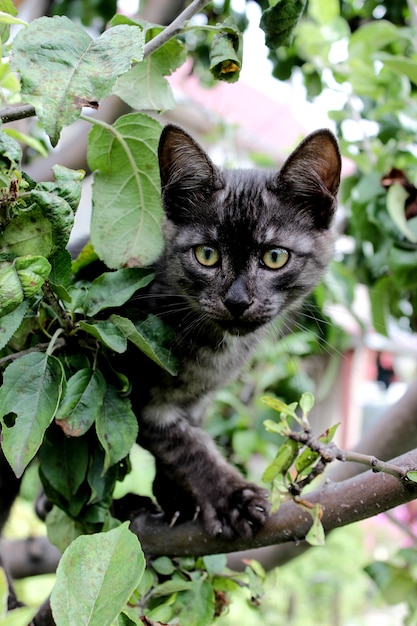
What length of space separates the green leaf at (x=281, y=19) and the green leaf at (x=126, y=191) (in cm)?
21

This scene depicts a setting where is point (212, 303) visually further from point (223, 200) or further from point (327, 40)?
point (327, 40)

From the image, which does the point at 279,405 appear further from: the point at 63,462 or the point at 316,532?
the point at 63,462

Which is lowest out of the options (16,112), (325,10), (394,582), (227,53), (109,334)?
(394,582)

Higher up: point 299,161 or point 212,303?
point 299,161

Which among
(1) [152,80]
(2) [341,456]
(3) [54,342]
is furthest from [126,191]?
(2) [341,456]

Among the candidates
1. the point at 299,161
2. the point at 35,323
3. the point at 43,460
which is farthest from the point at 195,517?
the point at 299,161

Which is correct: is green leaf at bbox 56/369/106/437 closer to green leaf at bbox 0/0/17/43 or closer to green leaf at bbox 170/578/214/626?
green leaf at bbox 170/578/214/626

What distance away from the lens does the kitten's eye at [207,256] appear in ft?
4.02

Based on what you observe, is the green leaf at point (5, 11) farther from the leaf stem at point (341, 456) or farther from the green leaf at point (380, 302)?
the green leaf at point (380, 302)

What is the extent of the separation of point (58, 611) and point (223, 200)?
794 mm

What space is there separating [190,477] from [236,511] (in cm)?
14

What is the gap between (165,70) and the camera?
3.30ft

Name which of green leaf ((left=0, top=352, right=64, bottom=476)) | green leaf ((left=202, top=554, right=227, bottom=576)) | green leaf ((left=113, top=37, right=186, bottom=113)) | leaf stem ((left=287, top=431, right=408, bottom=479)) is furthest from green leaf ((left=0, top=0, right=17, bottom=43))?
green leaf ((left=202, top=554, right=227, bottom=576))

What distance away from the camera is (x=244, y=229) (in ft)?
3.95
